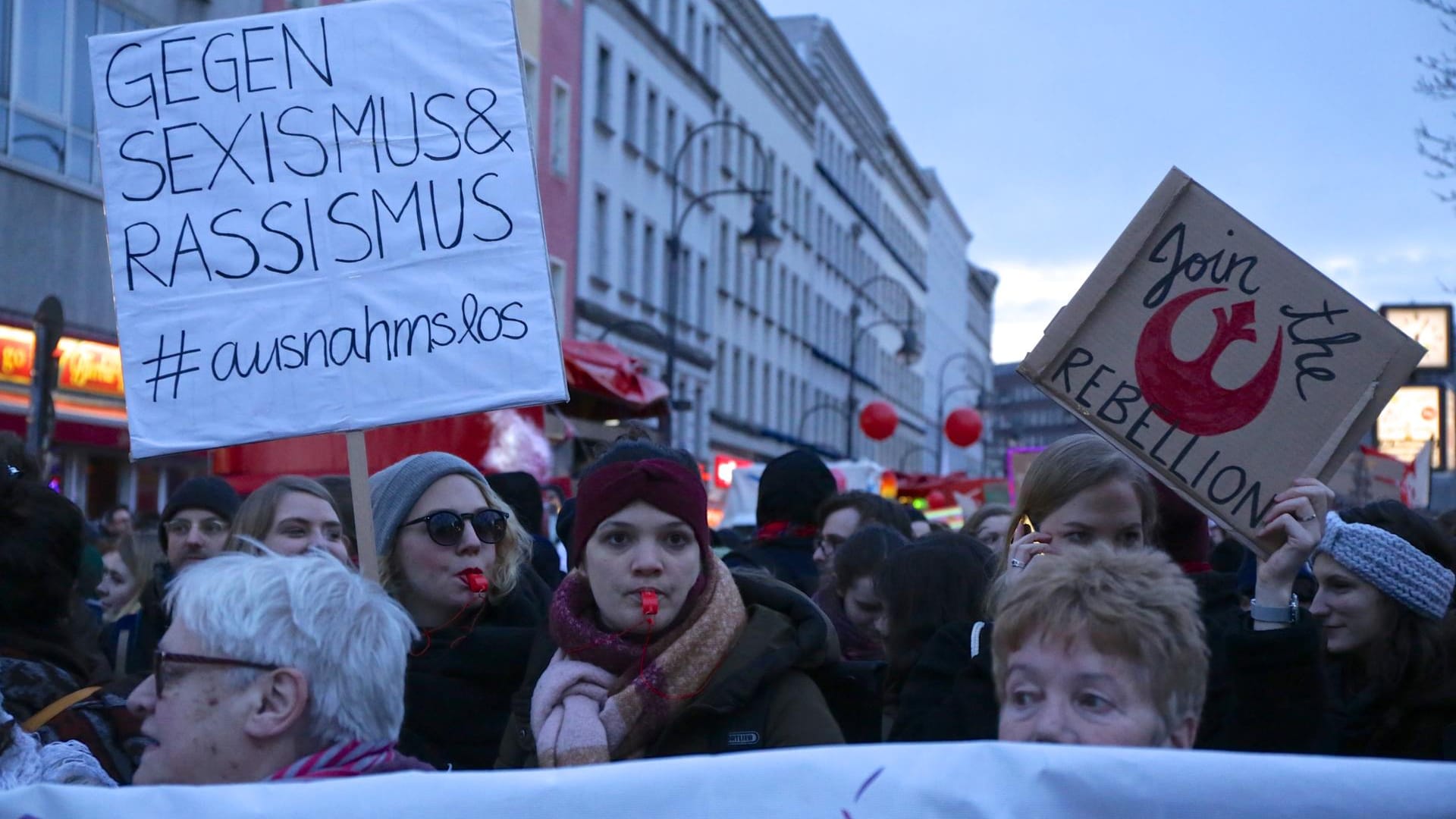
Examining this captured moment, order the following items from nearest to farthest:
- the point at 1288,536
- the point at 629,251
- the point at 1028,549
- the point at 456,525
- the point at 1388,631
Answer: the point at 1288,536 < the point at 1028,549 < the point at 1388,631 < the point at 456,525 < the point at 629,251

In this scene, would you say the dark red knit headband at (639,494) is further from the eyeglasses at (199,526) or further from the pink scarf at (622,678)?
the eyeglasses at (199,526)

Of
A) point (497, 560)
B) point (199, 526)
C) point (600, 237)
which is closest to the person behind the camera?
point (497, 560)

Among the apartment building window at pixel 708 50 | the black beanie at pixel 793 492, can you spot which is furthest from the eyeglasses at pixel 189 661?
the apartment building window at pixel 708 50

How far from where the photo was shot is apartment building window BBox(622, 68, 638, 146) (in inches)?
1464

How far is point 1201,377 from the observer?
383 cm

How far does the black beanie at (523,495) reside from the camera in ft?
22.4

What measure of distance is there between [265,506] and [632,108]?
3351 centimetres

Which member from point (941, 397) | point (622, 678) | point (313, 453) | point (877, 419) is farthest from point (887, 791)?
point (941, 397)

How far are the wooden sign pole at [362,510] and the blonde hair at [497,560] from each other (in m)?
0.39

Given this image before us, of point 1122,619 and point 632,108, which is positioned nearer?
point 1122,619

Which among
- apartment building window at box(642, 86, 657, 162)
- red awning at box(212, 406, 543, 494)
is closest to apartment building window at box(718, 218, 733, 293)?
apartment building window at box(642, 86, 657, 162)

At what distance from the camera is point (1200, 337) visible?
3850 millimetres

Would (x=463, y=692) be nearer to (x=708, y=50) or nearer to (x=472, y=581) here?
(x=472, y=581)

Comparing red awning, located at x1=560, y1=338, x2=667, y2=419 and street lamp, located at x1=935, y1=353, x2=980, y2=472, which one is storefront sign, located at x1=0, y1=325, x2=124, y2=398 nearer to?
red awning, located at x1=560, y1=338, x2=667, y2=419
